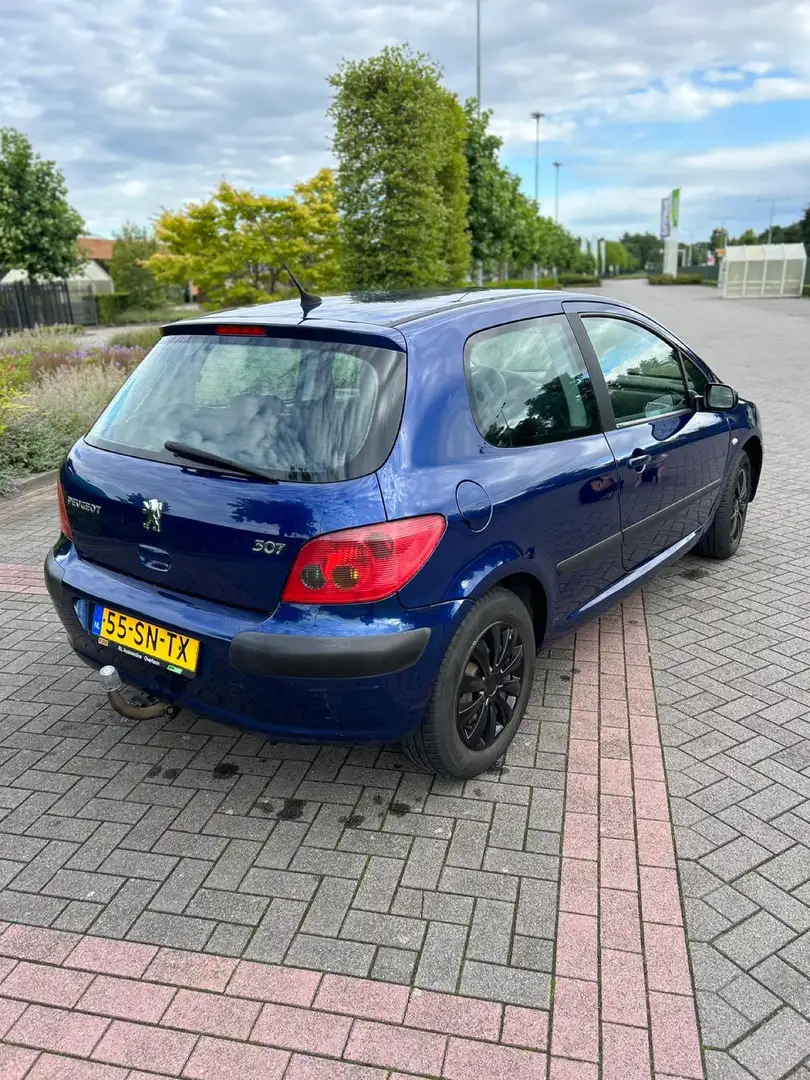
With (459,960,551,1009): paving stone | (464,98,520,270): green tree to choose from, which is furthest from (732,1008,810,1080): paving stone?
(464,98,520,270): green tree

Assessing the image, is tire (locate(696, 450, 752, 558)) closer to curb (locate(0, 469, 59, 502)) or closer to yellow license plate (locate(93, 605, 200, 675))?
yellow license plate (locate(93, 605, 200, 675))

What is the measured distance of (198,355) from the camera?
10.1 feet

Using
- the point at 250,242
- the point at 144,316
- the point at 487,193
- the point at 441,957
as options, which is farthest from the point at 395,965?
the point at 144,316

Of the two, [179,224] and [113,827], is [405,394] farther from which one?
[179,224]

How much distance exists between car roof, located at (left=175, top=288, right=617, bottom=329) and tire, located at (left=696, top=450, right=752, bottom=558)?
1.92 m

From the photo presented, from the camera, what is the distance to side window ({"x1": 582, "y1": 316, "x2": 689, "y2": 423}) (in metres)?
3.78

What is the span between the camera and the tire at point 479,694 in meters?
2.81

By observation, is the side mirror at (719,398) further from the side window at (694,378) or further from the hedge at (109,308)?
the hedge at (109,308)

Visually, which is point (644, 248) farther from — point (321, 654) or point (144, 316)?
point (321, 654)

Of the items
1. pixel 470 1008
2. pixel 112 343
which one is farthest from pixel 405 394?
pixel 112 343

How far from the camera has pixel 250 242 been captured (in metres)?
18.2

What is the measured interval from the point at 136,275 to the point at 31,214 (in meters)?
11.1

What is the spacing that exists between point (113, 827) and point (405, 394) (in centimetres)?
180

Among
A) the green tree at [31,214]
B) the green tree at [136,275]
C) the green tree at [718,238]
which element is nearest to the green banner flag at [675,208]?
the green tree at [718,238]
